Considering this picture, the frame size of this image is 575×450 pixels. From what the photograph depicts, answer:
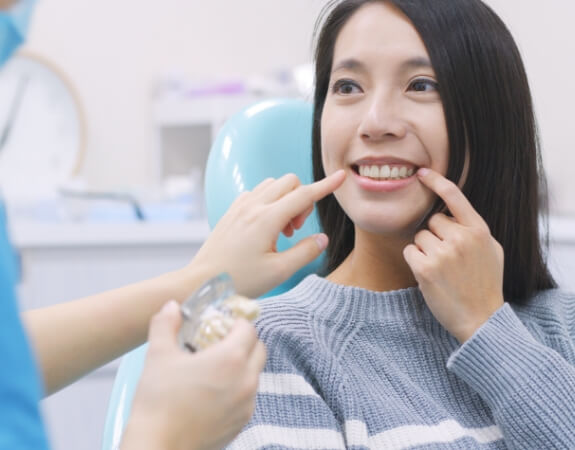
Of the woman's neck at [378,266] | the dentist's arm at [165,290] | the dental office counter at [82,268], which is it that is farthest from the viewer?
the dental office counter at [82,268]

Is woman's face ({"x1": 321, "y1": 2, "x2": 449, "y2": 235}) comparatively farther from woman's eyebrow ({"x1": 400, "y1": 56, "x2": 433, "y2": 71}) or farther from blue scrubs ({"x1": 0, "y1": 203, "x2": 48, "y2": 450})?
blue scrubs ({"x1": 0, "y1": 203, "x2": 48, "y2": 450})

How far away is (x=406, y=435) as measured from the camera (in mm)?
833

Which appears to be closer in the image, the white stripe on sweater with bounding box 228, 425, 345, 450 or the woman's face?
the white stripe on sweater with bounding box 228, 425, 345, 450

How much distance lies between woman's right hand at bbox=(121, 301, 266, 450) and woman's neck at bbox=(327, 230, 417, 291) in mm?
536

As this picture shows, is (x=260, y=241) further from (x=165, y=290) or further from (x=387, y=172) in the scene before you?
(x=387, y=172)

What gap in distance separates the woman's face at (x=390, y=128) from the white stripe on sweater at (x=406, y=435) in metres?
0.24

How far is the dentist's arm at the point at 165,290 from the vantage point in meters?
0.64

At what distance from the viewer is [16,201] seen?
2398 millimetres

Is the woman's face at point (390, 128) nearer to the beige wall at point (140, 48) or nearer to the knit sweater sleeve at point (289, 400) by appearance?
the knit sweater sleeve at point (289, 400)

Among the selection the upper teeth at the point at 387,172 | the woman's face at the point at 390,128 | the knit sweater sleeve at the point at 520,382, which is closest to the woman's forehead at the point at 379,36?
the woman's face at the point at 390,128

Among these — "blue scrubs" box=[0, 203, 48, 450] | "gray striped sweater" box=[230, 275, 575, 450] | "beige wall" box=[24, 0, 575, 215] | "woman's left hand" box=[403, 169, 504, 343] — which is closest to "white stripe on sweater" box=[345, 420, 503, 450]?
"gray striped sweater" box=[230, 275, 575, 450]

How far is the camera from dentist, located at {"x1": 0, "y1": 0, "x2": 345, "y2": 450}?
37 cm

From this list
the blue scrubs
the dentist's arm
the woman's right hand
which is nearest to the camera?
the blue scrubs

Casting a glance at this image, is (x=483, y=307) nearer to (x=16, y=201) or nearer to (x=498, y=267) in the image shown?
(x=498, y=267)
